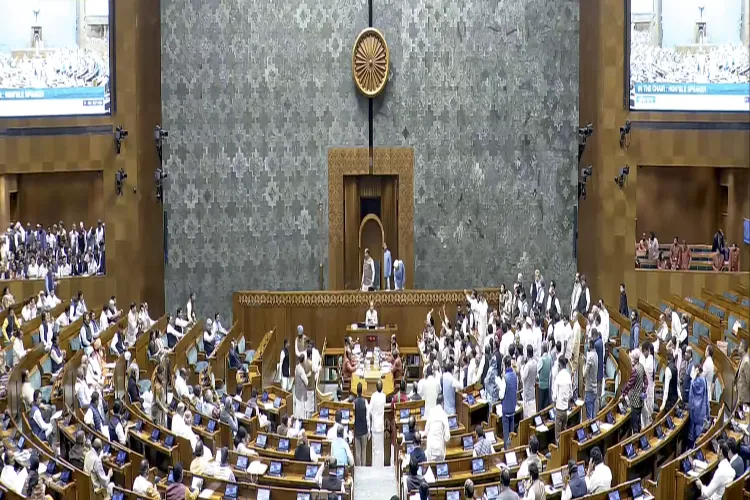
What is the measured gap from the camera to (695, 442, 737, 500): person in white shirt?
13.0 meters

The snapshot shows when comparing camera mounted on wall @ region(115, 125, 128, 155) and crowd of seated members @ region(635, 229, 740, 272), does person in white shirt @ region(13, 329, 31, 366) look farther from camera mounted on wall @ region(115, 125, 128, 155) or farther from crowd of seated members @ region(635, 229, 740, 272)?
crowd of seated members @ region(635, 229, 740, 272)

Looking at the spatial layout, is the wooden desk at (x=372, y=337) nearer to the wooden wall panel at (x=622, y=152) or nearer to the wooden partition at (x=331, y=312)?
the wooden partition at (x=331, y=312)

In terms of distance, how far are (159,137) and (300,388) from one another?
9.40 meters

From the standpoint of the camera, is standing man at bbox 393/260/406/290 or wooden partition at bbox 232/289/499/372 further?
standing man at bbox 393/260/406/290

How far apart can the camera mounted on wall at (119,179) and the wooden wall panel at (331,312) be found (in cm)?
393

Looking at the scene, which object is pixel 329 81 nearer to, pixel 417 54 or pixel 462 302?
pixel 417 54

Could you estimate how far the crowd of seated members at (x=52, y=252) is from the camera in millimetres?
26266

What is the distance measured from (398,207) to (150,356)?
956 centimetres

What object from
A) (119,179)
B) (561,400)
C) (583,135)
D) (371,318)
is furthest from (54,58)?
(561,400)

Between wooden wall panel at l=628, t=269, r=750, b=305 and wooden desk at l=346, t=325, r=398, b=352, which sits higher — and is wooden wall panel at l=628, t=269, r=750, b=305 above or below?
above

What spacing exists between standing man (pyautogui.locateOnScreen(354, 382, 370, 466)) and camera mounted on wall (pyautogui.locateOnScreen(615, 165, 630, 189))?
1040 centimetres

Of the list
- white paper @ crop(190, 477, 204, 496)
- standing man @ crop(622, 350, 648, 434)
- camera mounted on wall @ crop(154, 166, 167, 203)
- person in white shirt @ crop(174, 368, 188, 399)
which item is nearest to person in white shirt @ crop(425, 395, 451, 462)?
standing man @ crop(622, 350, 648, 434)

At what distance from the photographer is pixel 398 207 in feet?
93.7

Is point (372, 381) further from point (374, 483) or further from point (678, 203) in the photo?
point (678, 203)
